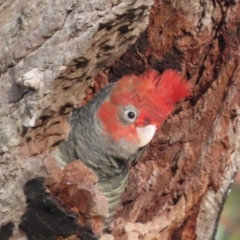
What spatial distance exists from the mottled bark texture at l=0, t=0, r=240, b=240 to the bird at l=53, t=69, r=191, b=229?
99mm

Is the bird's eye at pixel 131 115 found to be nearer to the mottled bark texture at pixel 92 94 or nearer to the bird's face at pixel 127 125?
the bird's face at pixel 127 125

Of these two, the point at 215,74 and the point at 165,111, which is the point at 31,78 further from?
the point at 215,74

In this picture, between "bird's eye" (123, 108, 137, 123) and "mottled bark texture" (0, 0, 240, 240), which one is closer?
"mottled bark texture" (0, 0, 240, 240)

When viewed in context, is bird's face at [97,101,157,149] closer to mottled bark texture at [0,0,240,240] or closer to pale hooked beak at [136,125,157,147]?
pale hooked beak at [136,125,157,147]

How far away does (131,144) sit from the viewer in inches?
57.2

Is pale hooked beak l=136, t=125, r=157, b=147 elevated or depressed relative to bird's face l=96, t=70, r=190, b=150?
depressed

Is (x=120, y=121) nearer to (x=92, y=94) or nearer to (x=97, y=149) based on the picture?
(x=97, y=149)

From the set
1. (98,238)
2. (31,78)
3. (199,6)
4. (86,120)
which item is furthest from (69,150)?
(199,6)

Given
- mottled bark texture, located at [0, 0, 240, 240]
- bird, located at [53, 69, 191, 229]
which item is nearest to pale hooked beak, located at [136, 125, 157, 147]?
bird, located at [53, 69, 191, 229]

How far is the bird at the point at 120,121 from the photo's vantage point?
1.44m

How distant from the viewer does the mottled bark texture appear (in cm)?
114

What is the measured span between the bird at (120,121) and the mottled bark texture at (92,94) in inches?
→ 3.9

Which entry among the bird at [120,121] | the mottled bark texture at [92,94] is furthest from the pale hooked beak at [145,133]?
the mottled bark texture at [92,94]

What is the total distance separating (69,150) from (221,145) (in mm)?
414
